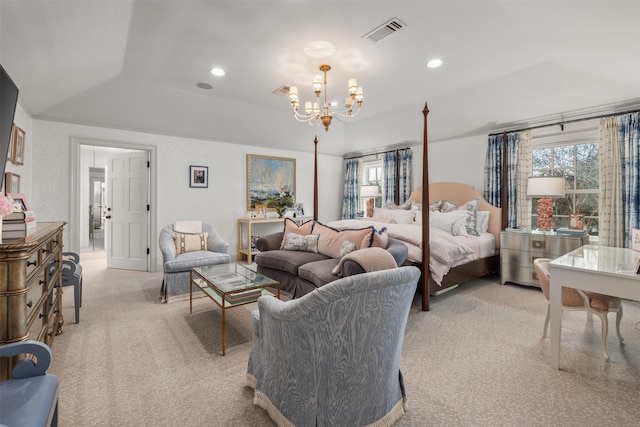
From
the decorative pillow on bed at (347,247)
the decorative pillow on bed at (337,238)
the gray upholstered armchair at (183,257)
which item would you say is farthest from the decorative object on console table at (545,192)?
the gray upholstered armchair at (183,257)

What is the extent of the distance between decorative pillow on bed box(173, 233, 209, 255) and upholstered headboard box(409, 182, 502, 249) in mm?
3878

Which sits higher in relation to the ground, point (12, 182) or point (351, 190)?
point (351, 190)

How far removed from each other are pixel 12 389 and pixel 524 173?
568 centimetres

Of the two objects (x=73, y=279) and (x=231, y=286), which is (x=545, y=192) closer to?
(x=231, y=286)

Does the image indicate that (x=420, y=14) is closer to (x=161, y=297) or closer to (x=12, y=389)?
(x=12, y=389)

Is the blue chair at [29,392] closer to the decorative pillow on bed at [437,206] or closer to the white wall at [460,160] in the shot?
the decorative pillow on bed at [437,206]

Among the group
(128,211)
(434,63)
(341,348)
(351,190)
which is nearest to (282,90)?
(434,63)

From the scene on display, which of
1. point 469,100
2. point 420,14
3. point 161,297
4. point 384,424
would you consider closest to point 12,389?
point 384,424

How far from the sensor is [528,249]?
420 centimetres

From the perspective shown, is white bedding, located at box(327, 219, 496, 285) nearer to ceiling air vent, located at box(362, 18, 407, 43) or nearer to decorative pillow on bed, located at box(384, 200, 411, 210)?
decorative pillow on bed, located at box(384, 200, 411, 210)

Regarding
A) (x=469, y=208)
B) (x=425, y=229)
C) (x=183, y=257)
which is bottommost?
(x=183, y=257)

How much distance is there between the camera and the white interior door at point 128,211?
518 cm

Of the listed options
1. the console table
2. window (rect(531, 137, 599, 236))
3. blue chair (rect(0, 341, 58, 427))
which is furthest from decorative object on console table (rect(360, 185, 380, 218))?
blue chair (rect(0, 341, 58, 427))

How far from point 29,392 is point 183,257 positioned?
109 inches
